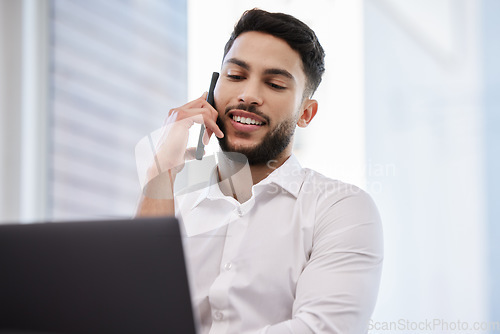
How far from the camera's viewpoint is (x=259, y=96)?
4.69ft

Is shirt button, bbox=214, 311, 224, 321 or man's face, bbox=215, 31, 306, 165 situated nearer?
shirt button, bbox=214, 311, 224, 321

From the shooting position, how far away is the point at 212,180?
5.22 feet

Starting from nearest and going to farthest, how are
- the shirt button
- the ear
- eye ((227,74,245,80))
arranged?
the shirt button
eye ((227,74,245,80))
the ear

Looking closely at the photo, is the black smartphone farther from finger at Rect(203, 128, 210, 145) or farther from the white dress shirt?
the white dress shirt

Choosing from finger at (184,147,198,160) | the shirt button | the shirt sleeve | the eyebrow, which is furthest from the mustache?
the shirt button

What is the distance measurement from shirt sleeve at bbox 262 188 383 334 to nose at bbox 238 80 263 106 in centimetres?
37

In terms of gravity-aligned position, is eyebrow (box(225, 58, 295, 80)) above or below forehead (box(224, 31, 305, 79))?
below

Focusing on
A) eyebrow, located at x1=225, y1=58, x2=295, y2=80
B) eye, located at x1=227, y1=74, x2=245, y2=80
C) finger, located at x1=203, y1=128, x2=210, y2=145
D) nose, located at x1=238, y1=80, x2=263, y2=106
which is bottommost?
finger, located at x1=203, y1=128, x2=210, y2=145

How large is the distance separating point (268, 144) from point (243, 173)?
136 mm

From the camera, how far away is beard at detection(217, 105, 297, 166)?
1.47 metres

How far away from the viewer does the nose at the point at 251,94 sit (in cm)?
142

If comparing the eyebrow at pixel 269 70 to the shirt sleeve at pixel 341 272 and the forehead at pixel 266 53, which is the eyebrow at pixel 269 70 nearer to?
the forehead at pixel 266 53

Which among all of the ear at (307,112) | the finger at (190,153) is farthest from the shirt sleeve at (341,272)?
the finger at (190,153)

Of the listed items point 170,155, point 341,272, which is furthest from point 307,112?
point 341,272
